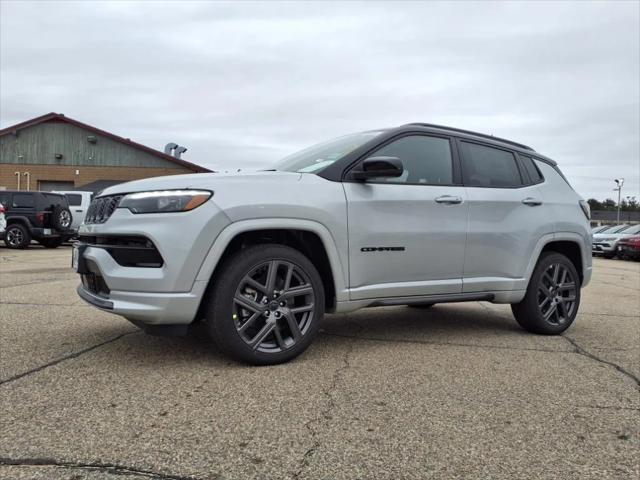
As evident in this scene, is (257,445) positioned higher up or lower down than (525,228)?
lower down

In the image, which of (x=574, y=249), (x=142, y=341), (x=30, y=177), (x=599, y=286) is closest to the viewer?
(x=142, y=341)

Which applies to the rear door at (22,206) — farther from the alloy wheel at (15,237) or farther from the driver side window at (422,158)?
the driver side window at (422,158)

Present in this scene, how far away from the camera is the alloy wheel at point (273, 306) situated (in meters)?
3.47

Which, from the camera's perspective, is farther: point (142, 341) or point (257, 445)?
point (142, 341)

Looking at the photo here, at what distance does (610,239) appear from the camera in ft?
70.8

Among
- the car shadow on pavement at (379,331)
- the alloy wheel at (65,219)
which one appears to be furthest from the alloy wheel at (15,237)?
the car shadow on pavement at (379,331)

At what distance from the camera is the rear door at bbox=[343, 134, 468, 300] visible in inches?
154

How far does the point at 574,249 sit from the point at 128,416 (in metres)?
4.40

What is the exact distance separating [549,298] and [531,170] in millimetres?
1217

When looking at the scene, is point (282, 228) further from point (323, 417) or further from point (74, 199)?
point (74, 199)

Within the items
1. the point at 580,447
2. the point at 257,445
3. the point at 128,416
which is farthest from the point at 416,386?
the point at 128,416

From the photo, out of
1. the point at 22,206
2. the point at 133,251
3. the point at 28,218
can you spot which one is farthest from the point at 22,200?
the point at 133,251

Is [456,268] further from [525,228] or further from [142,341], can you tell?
[142,341]

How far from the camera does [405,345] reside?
4348 millimetres
